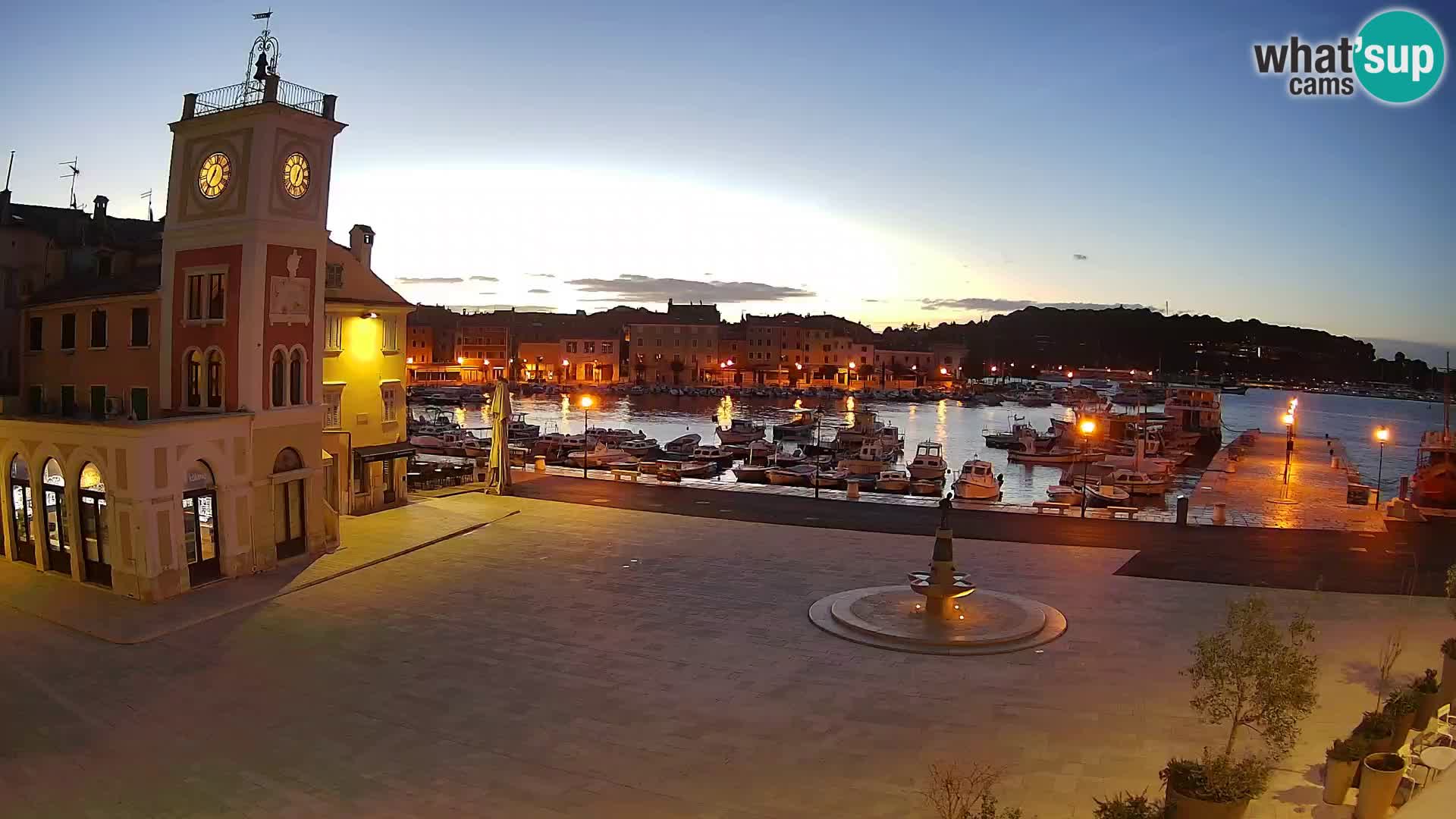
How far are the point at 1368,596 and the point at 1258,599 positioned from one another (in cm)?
1021

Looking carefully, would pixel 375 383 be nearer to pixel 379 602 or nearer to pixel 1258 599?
pixel 379 602

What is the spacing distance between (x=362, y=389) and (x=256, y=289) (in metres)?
6.16

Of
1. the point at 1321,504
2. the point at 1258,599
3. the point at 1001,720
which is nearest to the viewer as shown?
the point at 1258,599

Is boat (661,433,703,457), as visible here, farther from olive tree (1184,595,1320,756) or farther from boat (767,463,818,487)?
olive tree (1184,595,1320,756)

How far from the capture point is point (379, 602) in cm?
1620

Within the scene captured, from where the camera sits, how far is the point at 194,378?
18.7 meters

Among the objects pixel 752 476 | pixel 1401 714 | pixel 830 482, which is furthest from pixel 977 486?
pixel 1401 714

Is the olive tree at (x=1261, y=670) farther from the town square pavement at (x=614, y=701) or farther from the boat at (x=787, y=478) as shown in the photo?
the boat at (x=787, y=478)

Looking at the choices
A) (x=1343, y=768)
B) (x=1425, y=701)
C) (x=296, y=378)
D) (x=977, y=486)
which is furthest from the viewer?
(x=977, y=486)

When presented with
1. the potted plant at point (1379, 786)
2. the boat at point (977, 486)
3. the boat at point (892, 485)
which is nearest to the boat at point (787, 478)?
the boat at point (892, 485)

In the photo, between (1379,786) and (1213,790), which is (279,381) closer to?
(1213,790)

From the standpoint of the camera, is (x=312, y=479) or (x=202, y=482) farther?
(x=312, y=479)

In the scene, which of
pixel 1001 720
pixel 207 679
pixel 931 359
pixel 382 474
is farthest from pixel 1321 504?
pixel 931 359

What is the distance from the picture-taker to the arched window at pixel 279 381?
1853 centimetres
